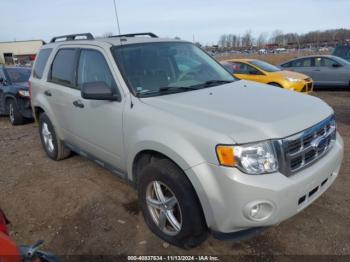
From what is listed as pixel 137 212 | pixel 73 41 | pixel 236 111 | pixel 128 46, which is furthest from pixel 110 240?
pixel 73 41

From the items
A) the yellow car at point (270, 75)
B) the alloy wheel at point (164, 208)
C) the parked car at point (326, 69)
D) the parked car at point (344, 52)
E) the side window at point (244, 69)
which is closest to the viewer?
the alloy wheel at point (164, 208)

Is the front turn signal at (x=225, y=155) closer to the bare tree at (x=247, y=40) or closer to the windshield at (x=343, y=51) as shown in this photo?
the windshield at (x=343, y=51)

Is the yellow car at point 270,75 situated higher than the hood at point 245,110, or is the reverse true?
the hood at point 245,110

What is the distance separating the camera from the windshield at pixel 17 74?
9047 millimetres

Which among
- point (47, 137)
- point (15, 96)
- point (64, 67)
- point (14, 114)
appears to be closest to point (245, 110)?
point (64, 67)

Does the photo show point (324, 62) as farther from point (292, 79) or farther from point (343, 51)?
point (343, 51)

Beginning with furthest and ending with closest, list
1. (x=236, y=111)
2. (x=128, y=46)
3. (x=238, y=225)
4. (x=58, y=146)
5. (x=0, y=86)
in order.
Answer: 1. (x=0, y=86)
2. (x=58, y=146)
3. (x=128, y=46)
4. (x=236, y=111)
5. (x=238, y=225)

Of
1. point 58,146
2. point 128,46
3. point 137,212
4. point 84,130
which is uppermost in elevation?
point 128,46

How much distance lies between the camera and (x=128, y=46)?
12.5ft

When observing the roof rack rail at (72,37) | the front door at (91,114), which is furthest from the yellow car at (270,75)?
the front door at (91,114)

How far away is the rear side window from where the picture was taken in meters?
5.28

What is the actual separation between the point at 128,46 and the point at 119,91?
27.8 inches

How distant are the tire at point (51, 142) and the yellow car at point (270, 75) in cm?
647

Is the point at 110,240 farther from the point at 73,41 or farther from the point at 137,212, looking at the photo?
the point at 73,41
